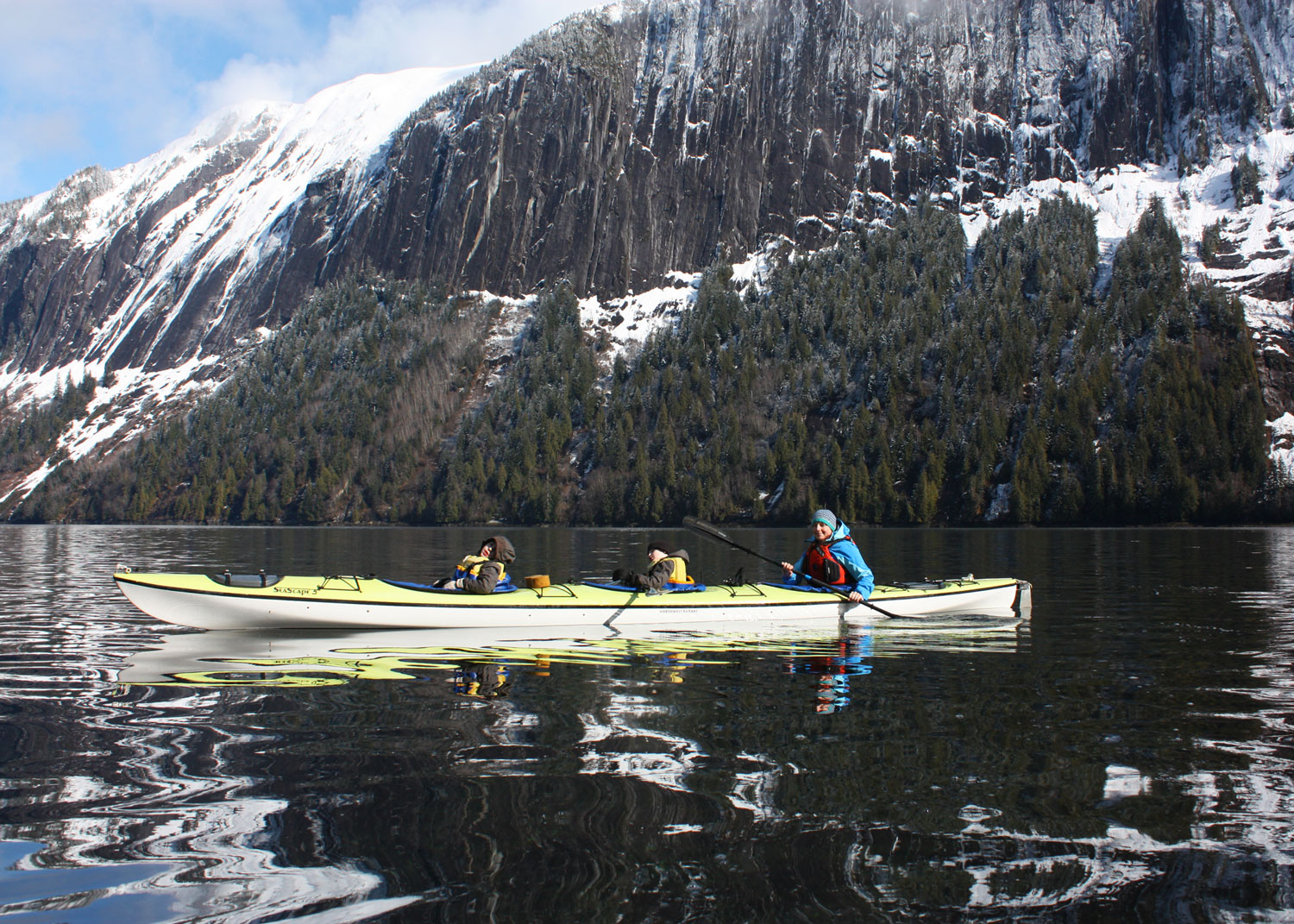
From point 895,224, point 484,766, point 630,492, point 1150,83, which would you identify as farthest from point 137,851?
point 1150,83

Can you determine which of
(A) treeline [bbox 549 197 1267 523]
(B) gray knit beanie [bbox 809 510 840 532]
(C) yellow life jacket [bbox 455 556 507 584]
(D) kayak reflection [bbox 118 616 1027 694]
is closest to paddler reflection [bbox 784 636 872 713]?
(D) kayak reflection [bbox 118 616 1027 694]

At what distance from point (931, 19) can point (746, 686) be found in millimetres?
209507

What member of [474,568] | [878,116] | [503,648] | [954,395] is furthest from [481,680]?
[878,116]

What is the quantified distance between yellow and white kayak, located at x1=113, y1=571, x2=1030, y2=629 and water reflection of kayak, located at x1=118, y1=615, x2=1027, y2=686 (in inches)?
9.7

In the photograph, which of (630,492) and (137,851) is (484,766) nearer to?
(137,851)

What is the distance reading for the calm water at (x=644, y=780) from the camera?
21.6 feet

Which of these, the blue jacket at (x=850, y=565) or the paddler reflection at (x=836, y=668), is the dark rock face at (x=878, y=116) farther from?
the paddler reflection at (x=836, y=668)

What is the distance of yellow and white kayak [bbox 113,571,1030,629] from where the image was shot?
59.1 feet

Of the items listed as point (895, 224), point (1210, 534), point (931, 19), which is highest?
point (931, 19)

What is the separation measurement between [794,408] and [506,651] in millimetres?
120395

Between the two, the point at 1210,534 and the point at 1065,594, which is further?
the point at 1210,534

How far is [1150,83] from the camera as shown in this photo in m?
183

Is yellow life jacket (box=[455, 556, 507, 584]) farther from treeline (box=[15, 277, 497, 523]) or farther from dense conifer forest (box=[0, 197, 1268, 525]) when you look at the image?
treeline (box=[15, 277, 497, 523])

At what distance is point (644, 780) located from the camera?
29.8ft
